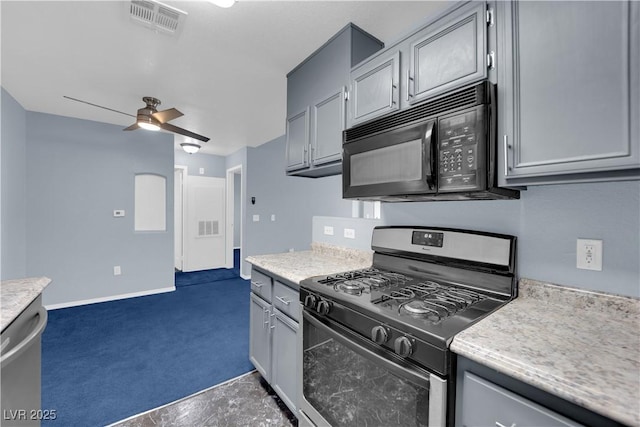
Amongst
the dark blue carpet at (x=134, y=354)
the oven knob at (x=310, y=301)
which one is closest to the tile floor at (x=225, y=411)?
the dark blue carpet at (x=134, y=354)

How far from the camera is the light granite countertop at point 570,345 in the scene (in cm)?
60

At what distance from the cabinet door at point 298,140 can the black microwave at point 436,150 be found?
2.13 ft

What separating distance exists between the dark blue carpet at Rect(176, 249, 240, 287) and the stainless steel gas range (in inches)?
159

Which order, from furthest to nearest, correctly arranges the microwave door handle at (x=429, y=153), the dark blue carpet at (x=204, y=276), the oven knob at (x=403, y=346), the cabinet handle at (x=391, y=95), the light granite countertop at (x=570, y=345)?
1. the dark blue carpet at (x=204, y=276)
2. the cabinet handle at (x=391, y=95)
3. the microwave door handle at (x=429, y=153)
4. the oven knob at (x=403, y=346)
5. the light granite countertop at (x=570, y=345)

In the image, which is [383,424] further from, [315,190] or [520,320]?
[315,190]

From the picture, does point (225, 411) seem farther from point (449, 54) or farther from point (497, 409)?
point (449, 54)

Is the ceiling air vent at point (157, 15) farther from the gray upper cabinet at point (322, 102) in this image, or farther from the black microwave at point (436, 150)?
the black microwave at point (436, 150)

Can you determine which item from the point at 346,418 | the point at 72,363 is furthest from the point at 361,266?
the point at 72,363

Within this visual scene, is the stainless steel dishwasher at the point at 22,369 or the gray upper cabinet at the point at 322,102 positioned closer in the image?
the stainless steel dishwasher at the point at 22,369

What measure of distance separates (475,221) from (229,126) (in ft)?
11.7

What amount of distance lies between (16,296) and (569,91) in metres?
2.20

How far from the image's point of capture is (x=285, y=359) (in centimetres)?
166

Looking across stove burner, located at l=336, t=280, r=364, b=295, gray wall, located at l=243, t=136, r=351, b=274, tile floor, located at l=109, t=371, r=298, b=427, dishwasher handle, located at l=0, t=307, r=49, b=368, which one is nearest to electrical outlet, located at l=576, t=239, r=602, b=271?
stove burner, located at l=336, t=280, r=364, b=295

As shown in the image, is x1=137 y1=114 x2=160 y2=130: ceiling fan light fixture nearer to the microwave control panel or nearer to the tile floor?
the tile floor
